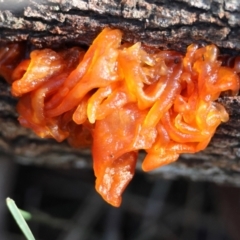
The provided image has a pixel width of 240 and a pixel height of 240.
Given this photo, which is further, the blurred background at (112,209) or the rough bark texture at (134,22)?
the blurred background at (112,209)

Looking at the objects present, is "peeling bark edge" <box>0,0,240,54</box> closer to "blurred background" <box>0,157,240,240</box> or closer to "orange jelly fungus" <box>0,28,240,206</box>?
"orange jelly fungus" <box>0,28,240,206</box>

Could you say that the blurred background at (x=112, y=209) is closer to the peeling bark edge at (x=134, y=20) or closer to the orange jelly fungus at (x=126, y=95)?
the orange jelly fungus at (x=126, y=95)

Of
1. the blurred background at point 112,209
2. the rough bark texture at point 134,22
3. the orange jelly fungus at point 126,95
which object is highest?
the rough bark texture at point 134,22

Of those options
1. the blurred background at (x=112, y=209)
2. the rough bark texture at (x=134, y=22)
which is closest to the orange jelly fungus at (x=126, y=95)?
the rough bark texture at (x=134, y=22)

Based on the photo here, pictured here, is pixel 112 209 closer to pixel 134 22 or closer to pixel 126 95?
pixel 126 95

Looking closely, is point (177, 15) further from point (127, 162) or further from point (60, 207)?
point (60, 207)

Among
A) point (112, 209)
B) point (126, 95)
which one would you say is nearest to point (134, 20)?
point (126, 95)

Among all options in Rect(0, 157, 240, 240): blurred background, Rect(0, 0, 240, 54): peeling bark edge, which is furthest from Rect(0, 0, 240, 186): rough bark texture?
Rect(0, 157, 240, 240): blurred background

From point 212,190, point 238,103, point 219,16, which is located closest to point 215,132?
point 238,103
